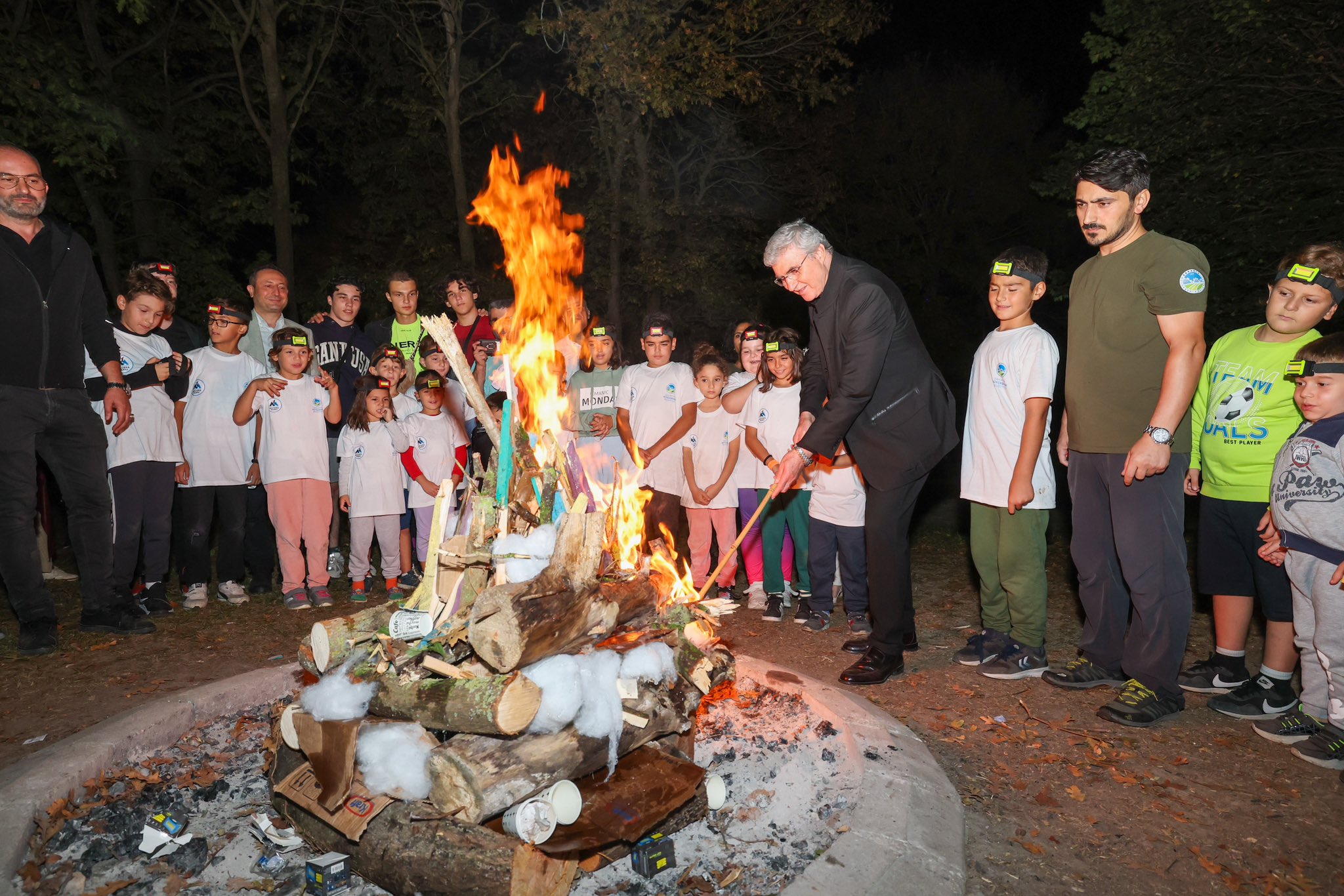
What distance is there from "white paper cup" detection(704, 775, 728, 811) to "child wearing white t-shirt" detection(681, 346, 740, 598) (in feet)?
10.0

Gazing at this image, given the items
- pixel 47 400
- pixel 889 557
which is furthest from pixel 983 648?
pixel 47 400

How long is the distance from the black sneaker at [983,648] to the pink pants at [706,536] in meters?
1.94

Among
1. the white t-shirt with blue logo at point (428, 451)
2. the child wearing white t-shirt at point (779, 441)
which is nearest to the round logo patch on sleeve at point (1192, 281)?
the child wearing white t-shirt at point (779, 441)

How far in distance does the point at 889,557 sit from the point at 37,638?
520cm

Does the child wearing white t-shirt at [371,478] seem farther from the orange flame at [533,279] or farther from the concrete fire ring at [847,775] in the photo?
the orange flame at [533,279]

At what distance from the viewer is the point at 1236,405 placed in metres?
4.35

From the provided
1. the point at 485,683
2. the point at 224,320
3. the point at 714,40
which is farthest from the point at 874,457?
the point at 714,40

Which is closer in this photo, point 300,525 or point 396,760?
point 396,760

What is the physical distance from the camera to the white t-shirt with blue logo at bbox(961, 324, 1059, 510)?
4699 mm

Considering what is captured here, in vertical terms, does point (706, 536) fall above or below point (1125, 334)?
below

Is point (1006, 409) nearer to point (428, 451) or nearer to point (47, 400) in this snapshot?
point (428, 451)

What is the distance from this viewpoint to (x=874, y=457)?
185 inches

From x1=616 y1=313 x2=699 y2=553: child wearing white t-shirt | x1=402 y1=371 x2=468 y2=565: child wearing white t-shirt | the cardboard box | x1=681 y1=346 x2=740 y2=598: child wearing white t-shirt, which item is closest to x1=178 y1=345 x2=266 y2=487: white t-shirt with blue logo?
x1=402 y1=371 x2=468 y2=565: child wearing white t-shirt

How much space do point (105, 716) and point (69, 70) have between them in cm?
1182
